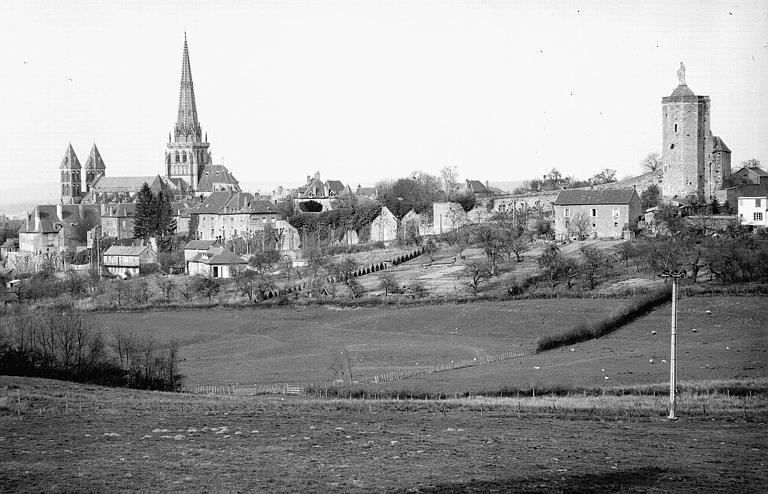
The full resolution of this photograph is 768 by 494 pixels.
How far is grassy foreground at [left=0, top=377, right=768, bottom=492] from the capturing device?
680 inches

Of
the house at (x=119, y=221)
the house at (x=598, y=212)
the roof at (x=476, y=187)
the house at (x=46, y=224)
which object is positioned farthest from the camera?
the house at (x=46, y=224)

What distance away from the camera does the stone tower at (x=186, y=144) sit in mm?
148625

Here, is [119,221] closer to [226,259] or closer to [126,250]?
[126,250]

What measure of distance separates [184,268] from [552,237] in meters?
30.1

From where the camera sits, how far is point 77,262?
92875 mm

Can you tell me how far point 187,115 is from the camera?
151 metres

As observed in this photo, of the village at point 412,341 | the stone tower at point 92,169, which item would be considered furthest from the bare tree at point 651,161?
the stone tower at point 92,169

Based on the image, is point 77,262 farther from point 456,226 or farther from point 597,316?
point 597,316

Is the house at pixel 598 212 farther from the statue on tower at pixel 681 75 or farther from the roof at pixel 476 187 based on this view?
the roof at pixel 476 187

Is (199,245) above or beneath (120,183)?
beneath

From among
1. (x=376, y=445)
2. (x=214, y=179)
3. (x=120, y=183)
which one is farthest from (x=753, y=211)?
(x=120, y=183)

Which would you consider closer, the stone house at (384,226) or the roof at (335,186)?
the stone house at (384,226)

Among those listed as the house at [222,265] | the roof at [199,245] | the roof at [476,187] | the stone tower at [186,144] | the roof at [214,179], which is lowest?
the house at [222,265]

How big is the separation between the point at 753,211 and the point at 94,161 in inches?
4454
